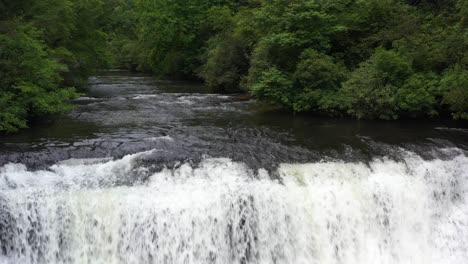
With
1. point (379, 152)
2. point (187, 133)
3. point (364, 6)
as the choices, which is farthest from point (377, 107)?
point (187, 133)

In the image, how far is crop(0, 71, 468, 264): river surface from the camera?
31.8ft

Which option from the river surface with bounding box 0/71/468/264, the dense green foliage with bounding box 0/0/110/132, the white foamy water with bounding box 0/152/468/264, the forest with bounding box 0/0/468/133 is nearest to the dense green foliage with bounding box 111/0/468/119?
the forest with bounding box 0/0/468/133

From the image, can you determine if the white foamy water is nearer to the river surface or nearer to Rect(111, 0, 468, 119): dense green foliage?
the river surface

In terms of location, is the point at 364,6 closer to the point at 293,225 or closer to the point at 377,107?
the point at 377,107

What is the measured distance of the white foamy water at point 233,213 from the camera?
9617mm

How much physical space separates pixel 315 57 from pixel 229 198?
9.44 m

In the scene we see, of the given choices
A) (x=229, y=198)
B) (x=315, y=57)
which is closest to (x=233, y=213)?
(x=229, y=198)

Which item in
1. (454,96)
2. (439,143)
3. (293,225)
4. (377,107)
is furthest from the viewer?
(377,107)

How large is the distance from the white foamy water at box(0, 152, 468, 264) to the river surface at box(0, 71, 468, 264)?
24 mm

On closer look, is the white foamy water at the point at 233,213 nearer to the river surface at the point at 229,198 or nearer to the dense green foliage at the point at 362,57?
the river surface at the point at 229,198

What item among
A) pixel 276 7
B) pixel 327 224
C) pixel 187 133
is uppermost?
pixel 276 7

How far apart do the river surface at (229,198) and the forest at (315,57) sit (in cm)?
199

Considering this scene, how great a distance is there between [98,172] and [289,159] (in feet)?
15.8

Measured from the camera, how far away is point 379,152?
42.6 feet
